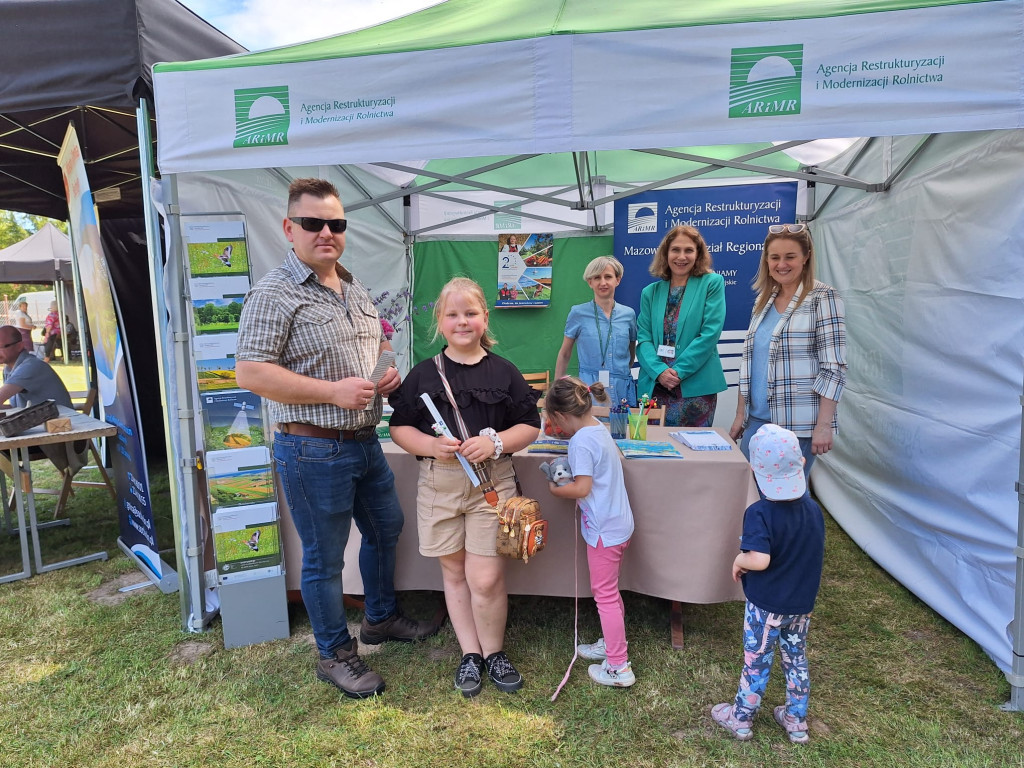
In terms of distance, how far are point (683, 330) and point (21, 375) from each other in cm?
424

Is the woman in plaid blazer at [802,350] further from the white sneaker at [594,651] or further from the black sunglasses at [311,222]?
the black sunglasses at [311,222]

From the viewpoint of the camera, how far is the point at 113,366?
3.24 meters

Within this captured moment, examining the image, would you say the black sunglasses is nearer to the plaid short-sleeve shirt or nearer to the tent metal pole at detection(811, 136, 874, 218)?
the plaid short-sleeve shirt

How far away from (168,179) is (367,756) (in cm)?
226

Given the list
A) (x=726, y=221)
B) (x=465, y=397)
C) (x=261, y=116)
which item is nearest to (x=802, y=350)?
(x=465, y=397)

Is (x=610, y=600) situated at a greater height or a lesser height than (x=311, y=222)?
lesser

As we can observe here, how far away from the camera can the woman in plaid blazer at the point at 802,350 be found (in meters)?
2.56

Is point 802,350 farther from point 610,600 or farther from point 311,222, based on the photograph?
point 311,222

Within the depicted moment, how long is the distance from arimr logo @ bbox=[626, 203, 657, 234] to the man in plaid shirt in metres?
3.87

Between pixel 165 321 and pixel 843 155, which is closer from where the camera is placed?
pixel 165 321

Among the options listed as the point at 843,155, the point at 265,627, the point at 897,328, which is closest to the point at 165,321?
the point at 265,627

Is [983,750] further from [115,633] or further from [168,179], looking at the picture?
[168,179]

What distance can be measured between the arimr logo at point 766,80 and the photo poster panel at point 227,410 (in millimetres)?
1931

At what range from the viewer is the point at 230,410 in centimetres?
257
